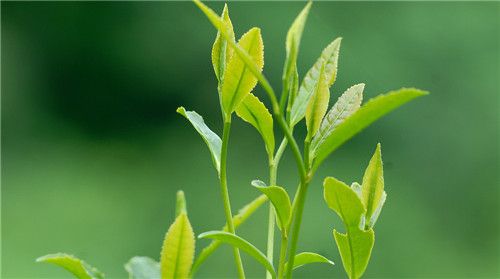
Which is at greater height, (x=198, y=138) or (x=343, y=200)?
(x=198, y=138)

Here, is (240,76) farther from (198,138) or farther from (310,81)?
(198,138)

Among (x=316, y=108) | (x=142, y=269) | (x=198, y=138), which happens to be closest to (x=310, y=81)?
(x=316, y=108)

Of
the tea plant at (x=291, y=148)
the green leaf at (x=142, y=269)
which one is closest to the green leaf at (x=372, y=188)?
the tea plant at (x=291, y=148)

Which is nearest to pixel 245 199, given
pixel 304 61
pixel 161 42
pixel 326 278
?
pixel 326 278

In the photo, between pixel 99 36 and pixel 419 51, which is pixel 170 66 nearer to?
pixel 99 36

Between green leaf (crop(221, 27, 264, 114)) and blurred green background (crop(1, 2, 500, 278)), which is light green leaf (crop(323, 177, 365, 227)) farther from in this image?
blurred green background (crop(1, 2, 500, 278))

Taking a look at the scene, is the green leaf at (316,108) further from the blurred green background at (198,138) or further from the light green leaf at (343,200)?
the blurred green background at (198,138)

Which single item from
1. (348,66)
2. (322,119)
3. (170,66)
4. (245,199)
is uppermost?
(170,66)
